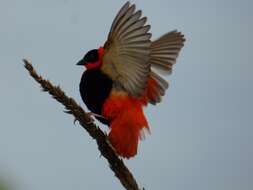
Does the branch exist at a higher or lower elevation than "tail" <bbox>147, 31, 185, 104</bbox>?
lower

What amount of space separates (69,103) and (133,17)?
954mm

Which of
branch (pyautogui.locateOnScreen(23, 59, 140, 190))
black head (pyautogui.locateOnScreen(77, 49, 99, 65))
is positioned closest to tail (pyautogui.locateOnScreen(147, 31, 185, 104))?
Result: black head (pyautogui.locateOnScreen(77, 49, 99, 65))

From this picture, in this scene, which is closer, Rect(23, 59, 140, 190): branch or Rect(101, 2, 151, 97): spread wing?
Rect(23, 59, 140, 190): branch

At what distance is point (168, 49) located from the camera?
3332 millimetres

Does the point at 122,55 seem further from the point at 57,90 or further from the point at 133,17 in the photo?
the point at 57,90

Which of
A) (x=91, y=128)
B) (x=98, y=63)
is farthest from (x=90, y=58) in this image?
(x=91, y=128)

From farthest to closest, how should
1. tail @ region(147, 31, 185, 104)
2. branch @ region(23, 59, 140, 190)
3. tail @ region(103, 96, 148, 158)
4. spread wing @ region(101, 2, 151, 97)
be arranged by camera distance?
1. tail @ region(147, 31, 185, 104)
2. tail @ region(103, 96, 148, 158)
3. spread wing @ region(101, 2, 151, 97)
4. branch @ region(23, 59, 140, 190)

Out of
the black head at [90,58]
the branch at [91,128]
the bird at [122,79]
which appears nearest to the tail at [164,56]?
the bird at [122,79]

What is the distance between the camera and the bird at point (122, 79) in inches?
104

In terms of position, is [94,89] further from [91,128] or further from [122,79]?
[91,128]

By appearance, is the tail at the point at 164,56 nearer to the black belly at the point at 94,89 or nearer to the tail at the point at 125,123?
the tail at the point at 125,123

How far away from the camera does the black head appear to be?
3.05 meters

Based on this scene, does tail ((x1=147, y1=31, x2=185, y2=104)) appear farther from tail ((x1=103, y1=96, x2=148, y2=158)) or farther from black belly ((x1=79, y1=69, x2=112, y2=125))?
black belly ((x1=79, y1=69, x2=112, y2=125))

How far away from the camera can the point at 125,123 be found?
291 cm
